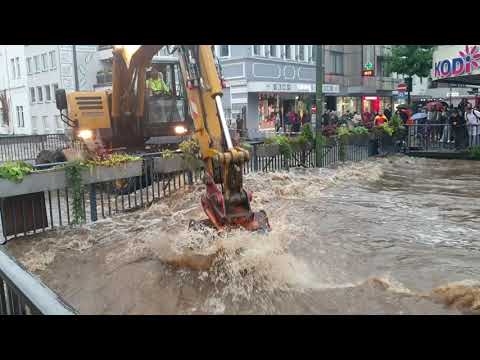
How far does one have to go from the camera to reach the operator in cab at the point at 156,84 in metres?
12.4

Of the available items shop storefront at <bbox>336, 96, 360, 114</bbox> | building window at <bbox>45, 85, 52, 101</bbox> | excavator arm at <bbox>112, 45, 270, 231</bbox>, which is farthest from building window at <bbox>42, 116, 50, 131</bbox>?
excavator arm at <bbox>112, 45, 270, 231</bbox>

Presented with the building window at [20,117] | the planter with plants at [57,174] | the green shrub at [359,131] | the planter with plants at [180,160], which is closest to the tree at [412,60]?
the green shrub at [359,131]

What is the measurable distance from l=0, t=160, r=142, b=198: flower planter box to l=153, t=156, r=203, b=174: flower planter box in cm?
52

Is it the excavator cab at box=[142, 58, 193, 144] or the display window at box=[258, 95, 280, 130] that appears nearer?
the excavator cab at box=[142, 58, 193, 144]

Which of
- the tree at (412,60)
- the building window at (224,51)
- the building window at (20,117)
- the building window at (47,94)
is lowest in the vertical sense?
the building window at (20,117)

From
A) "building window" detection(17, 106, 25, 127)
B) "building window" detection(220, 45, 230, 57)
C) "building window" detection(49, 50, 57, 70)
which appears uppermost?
"building window" detection(49, 50, 57, 70)

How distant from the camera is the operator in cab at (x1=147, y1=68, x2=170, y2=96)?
40.8ft

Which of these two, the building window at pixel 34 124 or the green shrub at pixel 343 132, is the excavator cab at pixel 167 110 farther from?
the building window at pixel 34 124

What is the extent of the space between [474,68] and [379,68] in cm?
2932

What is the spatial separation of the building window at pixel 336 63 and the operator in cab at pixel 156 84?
89.2ft

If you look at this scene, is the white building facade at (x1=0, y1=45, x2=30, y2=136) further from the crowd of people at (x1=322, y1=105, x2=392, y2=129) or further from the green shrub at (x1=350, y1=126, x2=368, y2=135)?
the green shrub at (x1=350, y1=126, x2=368, y2=135)

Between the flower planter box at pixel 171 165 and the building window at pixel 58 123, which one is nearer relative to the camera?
the flower planter box at pixel 171 165

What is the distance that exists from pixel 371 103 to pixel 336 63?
646cm

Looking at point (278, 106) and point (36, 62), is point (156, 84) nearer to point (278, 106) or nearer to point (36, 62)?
point (278, 106)
